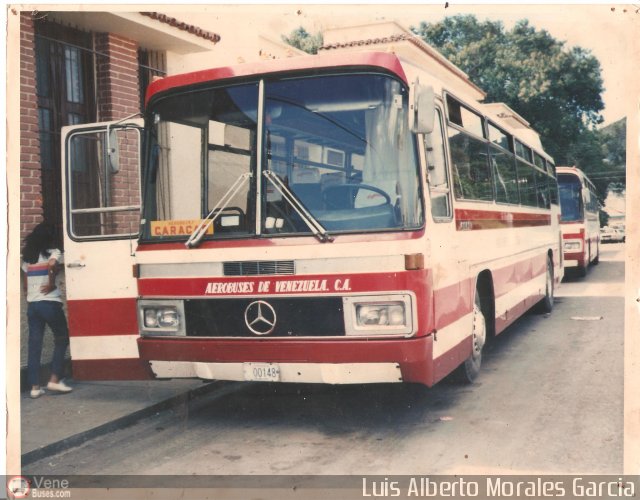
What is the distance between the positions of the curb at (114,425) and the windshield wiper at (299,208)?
2.49m

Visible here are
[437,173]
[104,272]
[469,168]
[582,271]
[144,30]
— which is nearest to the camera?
[437,173]

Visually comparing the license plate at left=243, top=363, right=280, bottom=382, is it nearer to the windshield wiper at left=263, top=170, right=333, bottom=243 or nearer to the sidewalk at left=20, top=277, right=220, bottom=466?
the windshield wiper at left=263, top=170, right=333, bottom=243

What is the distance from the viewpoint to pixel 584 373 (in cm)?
730

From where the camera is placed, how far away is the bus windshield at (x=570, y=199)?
15.4 meters

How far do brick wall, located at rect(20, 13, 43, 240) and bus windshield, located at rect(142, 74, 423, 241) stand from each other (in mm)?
2288

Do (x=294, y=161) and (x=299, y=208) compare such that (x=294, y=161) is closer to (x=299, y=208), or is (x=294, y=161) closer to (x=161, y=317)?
(x=299, y=208)

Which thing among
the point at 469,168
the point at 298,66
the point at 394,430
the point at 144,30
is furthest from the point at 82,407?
the point at 144,30

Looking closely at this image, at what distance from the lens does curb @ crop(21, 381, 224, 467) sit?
5438 millimetres

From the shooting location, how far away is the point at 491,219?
7.34 m

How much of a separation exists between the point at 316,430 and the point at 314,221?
1.79 meters

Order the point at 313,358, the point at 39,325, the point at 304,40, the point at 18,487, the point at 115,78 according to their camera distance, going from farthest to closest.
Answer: the point at 115,78
the point at 39,325
the point at 304,40
the point at 313,358
the point at 18,487

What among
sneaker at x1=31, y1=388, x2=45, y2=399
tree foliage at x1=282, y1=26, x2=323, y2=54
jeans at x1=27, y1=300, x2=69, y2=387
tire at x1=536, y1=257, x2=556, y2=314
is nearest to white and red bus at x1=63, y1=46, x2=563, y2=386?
tree foliage at x1=282, y1=26, x2=323, y2=54

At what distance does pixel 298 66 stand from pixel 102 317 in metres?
2.67

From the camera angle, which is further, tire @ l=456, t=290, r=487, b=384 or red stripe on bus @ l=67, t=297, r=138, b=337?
tire @ l=456, t=290, r=487, b=384
